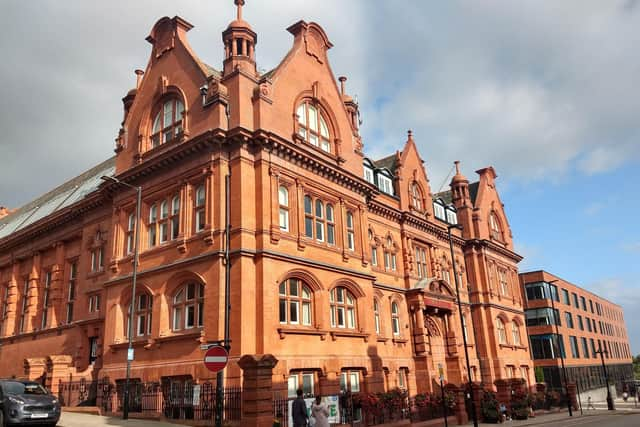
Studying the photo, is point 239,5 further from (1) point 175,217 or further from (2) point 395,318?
(2) point 395,318

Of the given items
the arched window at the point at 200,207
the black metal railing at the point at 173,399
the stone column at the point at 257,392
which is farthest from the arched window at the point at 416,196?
the stone column at the point at 257,392

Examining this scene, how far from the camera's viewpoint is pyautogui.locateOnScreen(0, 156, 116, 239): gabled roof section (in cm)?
4131

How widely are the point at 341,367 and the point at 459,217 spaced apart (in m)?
27.0

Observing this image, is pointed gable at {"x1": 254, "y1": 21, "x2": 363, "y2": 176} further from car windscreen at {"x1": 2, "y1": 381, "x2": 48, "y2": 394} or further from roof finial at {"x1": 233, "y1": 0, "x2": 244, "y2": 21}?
car windscreen at {"x1": 2, "y1": 381, "x2": 48, "y2": 394}

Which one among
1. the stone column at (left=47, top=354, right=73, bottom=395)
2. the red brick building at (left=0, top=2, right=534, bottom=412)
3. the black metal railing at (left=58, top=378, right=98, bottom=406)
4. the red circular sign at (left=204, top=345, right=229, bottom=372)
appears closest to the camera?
the red circular sign at (left=204, top=345, right=229, bottom=372)

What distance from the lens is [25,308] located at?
39.4 metres

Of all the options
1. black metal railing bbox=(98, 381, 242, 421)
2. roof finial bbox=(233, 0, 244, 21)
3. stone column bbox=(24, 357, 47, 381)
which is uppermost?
roof finial bbox=(233, 0, 244, 21)

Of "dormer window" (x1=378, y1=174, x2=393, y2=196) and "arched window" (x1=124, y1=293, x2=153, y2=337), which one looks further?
"dormer window" (x1=378, y1=174, x2=393, y2=196)

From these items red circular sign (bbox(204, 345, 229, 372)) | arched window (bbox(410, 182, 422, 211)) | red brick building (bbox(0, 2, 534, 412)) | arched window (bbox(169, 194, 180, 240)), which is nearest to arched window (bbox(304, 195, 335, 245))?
red brick building (bbox(0, 2, 534, 412))

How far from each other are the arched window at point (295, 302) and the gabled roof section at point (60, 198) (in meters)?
19.2

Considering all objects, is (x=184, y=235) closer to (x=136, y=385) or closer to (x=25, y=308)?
(x=136, y=385)

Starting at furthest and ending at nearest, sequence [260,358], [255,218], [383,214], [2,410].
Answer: [383,214], [255,218], [260,358], [2,410]

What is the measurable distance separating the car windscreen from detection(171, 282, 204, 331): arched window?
7.08 m

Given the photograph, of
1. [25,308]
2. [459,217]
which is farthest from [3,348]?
[459,217]
